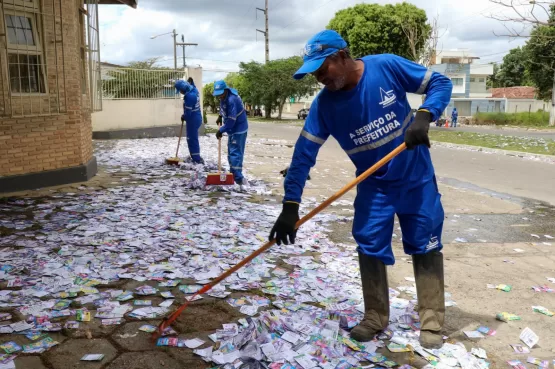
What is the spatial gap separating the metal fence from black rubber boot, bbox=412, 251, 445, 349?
53.2 feet

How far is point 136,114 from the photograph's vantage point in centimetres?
1823

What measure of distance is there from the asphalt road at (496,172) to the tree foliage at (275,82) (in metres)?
31.0

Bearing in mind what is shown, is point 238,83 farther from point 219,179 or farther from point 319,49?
point 319,49

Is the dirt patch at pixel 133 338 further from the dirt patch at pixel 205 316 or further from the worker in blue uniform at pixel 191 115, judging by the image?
the worker in blue uniform at pixel 191 115

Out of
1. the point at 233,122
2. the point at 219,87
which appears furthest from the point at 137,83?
the point at 233,122

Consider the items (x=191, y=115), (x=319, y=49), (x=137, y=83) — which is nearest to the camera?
(x=319, y=49)

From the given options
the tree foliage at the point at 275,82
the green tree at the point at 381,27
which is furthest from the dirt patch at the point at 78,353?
the tree foliage at the point at 275,82

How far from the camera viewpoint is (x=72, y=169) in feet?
26.8

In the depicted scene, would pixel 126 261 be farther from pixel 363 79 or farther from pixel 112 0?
pixel 112 0

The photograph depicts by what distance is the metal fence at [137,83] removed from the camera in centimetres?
1742

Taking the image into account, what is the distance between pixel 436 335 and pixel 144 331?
6.27ft

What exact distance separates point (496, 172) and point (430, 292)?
28.9 feet

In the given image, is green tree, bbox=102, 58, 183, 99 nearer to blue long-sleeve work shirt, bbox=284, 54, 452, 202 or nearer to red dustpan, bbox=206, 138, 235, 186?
red dustpan, bbox=206, 138, 235, 186

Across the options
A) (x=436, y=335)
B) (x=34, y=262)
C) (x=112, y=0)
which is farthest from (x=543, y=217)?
(x=112, y=0)
